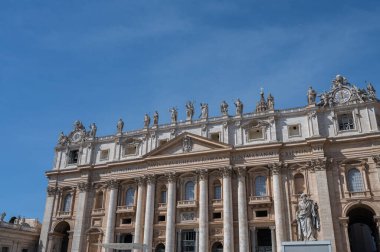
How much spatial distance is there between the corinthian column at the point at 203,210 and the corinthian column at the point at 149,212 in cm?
525

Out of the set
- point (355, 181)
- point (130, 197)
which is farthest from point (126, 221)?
point (355, 181)

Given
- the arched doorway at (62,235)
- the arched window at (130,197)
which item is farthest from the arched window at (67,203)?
the arched window at (130,197)

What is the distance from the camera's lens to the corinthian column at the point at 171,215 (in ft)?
123

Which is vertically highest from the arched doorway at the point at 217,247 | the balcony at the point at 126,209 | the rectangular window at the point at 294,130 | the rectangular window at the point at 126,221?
the rectangular window at the point at 294,130

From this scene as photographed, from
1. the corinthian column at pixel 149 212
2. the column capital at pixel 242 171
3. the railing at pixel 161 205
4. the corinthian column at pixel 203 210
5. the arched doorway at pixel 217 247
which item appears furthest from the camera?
the railing at pixel 161 205

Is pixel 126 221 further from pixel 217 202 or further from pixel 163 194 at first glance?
pixel 217 202

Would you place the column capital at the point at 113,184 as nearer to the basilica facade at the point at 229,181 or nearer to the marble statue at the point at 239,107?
the basilica facade at the point at 229,181

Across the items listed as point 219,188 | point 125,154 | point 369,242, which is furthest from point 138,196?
point 369,242

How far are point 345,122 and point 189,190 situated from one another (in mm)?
16870

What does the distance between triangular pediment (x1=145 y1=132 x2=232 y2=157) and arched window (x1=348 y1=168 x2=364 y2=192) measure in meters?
12.0

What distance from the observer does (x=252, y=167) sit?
3822 cm

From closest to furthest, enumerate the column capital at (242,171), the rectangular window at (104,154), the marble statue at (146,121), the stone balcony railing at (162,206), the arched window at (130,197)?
the column capital at (242,171)
the stone balcony railing at (162,206)
the arched window at (130,197)
the marble statue at (146,121)
the rectangular window at (104,154)

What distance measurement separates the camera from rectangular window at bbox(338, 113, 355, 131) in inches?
1467

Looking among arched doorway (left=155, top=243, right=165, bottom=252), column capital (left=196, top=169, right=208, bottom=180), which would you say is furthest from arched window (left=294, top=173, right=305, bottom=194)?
arched doorway (left=155, top=243, right=165, bottom=252)
